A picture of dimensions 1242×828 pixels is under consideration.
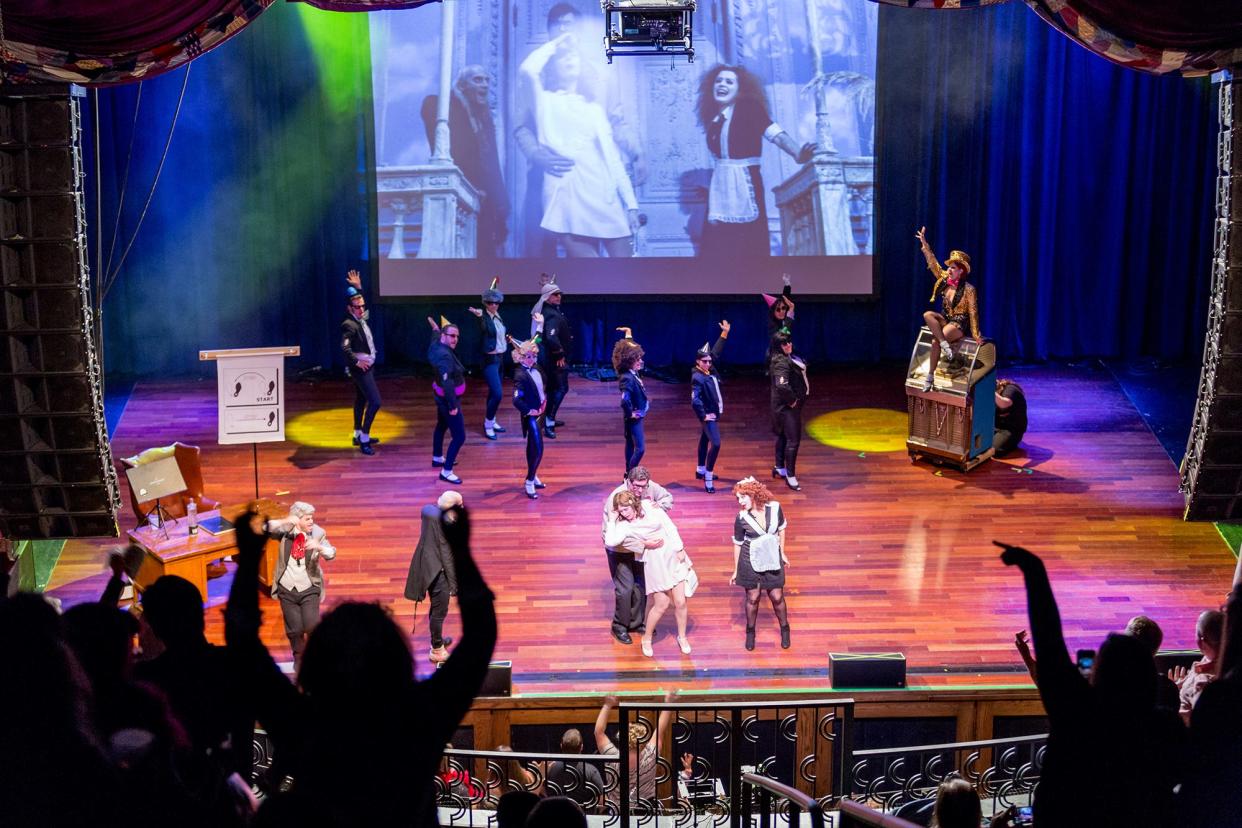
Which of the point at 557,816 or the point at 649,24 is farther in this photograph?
the point at 649,24

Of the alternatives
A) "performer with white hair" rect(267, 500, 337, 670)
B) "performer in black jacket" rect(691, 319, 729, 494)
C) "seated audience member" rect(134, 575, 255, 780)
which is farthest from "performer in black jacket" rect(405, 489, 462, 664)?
"seated audience member" rect(134, 575, 255, 780)

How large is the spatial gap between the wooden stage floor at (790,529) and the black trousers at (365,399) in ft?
1.01

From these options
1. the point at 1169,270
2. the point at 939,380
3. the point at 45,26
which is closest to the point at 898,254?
the point at 1169,270

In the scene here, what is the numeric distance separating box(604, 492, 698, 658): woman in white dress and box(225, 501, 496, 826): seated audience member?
4.78 meters

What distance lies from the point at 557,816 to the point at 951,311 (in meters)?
8.43

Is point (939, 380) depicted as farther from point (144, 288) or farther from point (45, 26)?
point (144, 288)

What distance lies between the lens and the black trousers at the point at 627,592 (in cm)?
786

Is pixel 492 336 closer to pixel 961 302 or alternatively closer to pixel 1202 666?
pixel 961 302

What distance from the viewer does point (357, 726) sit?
2.72 meters

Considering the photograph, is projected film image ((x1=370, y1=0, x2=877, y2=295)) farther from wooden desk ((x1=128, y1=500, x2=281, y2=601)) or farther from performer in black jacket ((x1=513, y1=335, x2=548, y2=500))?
wooden desk ((x1=128, y1=500, x2=281, y2=601))

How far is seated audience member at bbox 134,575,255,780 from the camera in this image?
11.0 feet

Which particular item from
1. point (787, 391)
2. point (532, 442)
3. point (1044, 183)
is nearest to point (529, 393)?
point (532, 442)

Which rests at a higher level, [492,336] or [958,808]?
[492,336]

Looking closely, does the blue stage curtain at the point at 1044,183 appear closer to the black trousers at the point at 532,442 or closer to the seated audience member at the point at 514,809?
the black trousers at the point at 532,442
